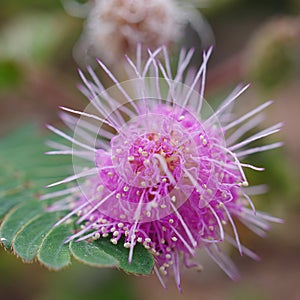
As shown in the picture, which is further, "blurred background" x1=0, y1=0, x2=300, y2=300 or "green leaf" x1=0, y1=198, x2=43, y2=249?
"blurred background" x1=0, y1=0, x2=300, y2=300

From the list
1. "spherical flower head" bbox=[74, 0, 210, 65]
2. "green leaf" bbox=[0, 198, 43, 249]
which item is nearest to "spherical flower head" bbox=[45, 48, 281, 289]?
"green leaf" bbox=[0, 198, 43, 249]

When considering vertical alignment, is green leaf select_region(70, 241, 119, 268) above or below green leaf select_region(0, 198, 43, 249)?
below

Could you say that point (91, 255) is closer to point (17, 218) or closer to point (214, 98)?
point (17, 218)

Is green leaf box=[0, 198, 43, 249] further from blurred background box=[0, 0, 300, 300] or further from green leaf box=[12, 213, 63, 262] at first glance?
blurred background box=[0, 0, 300, 300]

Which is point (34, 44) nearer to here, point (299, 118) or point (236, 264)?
point (236, 264)

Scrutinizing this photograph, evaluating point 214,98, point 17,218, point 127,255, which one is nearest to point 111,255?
point 127,255

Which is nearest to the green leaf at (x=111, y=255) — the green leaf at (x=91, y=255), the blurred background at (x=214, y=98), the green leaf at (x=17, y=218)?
the green leaf at (x=91, y=255)
